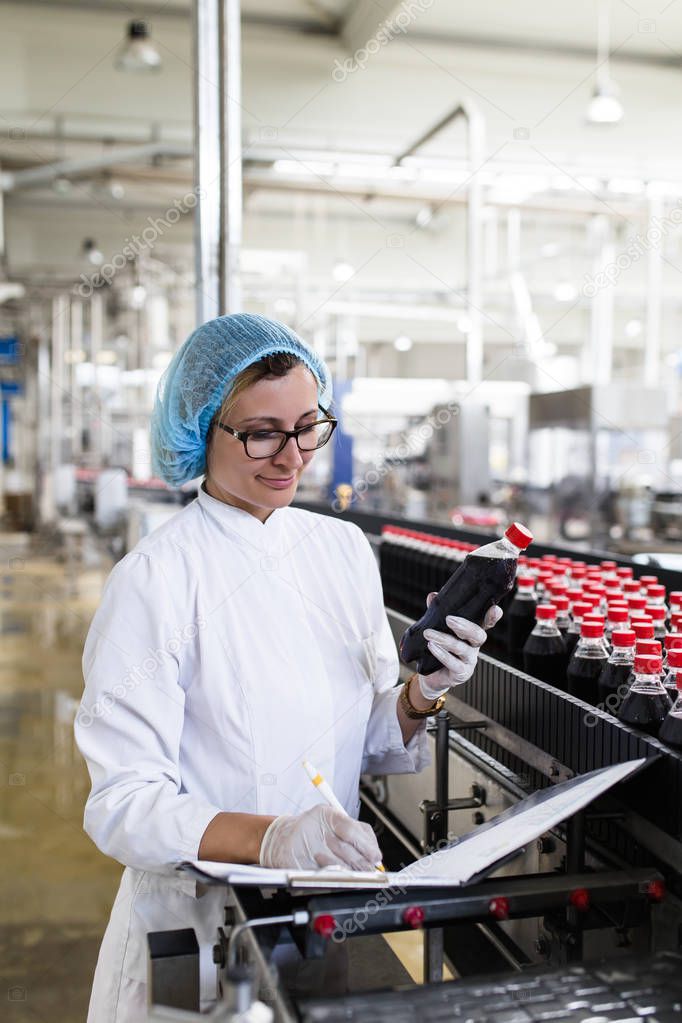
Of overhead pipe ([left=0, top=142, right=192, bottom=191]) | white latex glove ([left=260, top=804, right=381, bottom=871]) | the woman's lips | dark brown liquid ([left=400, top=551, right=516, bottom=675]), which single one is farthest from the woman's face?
overhead pipe ([left=0, top=142, right=192, bottom=191])

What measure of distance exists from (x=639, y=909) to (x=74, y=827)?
2.83m

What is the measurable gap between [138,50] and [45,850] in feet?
13.7

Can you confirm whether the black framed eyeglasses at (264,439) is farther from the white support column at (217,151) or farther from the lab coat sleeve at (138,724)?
the white support column at (217,151)

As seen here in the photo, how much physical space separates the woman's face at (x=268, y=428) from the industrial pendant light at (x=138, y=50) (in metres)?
4.60

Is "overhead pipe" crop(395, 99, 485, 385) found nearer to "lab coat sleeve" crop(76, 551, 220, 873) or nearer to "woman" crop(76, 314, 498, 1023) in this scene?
"woman" crop(76, 314, 498, 1023)

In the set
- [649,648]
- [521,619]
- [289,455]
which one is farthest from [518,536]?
[521,619]

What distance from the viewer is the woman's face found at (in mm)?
1276

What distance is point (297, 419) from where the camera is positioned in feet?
4.23

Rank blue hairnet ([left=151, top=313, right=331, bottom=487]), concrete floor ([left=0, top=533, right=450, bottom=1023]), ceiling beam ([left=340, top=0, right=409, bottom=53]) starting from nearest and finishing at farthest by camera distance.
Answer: blue hairnet ([left=151, top=313, right=331, bottom=487]) → concrete floor ([left=0, top=533, right=450, bottom=1023]) → ceiling beam ([left=340, top=0, right=409, bottom=53])

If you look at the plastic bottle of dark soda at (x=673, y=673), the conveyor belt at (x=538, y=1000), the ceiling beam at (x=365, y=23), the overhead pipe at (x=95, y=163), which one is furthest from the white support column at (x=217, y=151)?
the overhead pipe at (x=95, y=163)

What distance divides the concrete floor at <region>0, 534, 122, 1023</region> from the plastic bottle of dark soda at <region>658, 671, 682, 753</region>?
1.88 m

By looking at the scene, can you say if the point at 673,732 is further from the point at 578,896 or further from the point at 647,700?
the point at 578,896

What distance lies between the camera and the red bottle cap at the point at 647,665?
3.89 ft

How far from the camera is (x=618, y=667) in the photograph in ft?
4.42
